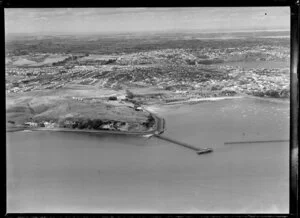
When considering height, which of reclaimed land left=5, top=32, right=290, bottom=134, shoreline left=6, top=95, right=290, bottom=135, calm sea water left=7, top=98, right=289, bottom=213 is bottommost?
calm sea water left=7, top=98, right=289, bottom=213

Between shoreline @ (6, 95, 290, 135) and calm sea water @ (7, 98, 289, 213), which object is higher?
shoreline @ (6, 95, 290, 135)

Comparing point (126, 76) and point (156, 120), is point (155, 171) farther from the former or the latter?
point (126, 76)

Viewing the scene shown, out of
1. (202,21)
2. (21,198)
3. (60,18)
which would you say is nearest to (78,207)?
(21,198)

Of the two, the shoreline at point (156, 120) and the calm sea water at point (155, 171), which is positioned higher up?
the shoreline at point (156, 120)

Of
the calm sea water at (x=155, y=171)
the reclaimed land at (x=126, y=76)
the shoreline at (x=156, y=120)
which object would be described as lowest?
the calm sea water at (x=155, y=171)

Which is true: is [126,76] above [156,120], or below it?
above

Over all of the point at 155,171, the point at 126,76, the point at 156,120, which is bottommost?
the point at 155,171

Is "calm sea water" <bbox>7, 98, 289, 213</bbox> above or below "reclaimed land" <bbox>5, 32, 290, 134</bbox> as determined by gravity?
below

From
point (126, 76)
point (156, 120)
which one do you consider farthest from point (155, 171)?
point (126, 76)
